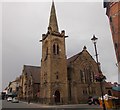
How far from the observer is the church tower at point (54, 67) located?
43562mm

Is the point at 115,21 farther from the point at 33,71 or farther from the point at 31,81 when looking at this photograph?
the point at 33,71

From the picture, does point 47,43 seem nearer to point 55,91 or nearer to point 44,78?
point 44,78

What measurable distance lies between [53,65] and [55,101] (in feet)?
28.8

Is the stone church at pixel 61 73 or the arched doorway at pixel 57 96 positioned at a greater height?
the stone church at pixel 61 73

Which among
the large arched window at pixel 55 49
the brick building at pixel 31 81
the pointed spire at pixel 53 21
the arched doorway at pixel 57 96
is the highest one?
the pointed spire at pixel 53 21

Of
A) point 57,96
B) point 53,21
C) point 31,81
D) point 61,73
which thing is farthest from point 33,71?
point 57,96

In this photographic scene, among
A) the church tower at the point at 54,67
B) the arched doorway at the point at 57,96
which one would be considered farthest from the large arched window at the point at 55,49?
the arched doorway at the point at 57,96

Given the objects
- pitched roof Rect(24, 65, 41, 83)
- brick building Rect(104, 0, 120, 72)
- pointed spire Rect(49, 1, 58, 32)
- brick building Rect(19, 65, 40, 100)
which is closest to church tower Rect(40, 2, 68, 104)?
pointed spire Rect(49, 1, 58, 32)

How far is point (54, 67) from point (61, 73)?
2.47m

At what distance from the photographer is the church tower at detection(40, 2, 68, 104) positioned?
43562 mm

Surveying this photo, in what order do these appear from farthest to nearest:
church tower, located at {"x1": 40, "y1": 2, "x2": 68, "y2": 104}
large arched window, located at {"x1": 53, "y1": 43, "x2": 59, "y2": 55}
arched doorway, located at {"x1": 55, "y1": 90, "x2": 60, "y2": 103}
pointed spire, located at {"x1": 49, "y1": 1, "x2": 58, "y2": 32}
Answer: pointed spire, located at {"x1": 49, "y1": 1, "x2": 58, "y2": 32} < large arched window, located at {"x1": 53, "y1": 43, "x2": 59, "y2": 55} < arched doorway, located at {"x1": 55, "y1": 90, "x2": 60, "y2": 103} < church tower, located at {"x1": 40, "y1": 2, "x2": 68, "y2": 104}

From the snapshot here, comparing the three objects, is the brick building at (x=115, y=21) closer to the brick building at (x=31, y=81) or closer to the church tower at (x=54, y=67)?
the church tower at (x=54, y=67)

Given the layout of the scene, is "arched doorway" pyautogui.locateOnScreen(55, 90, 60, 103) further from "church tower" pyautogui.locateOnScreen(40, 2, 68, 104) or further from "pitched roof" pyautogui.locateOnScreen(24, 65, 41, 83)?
"pitched roof" pyautogui.locateOnScreen(24, 65, 41, 83)

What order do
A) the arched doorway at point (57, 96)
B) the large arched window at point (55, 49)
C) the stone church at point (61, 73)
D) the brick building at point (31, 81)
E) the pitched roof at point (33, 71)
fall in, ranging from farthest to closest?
the pitched roof at point (33, 71), the brick building at point (31, 81), the large arched window at point (55, 49), the stone church at point (61, 73), the arched doorway at point (57, 96)
